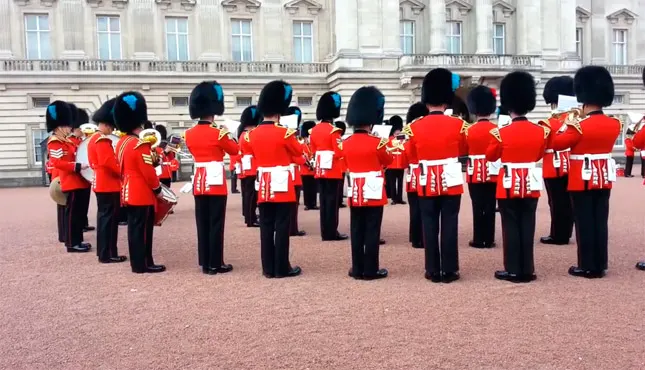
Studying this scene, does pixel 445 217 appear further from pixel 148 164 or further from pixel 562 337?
pixel 148 164

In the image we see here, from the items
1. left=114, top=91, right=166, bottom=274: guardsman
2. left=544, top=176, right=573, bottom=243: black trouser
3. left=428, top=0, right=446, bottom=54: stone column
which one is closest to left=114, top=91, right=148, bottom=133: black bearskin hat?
left=114, top=91, right=166, bottom=274: guardsman

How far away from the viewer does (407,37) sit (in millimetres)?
26000

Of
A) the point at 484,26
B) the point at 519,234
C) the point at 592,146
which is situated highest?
the point at 484,26

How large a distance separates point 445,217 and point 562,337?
1.66 meters

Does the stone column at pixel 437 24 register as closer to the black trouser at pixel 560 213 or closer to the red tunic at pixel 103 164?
the black trouser at pixel 560 213

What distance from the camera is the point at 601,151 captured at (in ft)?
17.3

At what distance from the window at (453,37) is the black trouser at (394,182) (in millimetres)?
16628

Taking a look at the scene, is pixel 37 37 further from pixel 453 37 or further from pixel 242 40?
pixel 453 37

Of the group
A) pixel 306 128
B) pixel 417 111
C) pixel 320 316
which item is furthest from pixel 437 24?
pixel 320 316

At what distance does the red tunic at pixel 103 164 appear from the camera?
251 inches

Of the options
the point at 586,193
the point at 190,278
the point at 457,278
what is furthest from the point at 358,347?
the point at 586,193

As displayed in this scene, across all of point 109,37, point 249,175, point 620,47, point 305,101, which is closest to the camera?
point 249,175

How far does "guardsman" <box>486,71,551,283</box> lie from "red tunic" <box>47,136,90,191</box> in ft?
15.8

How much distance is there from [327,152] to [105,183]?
108 inches
